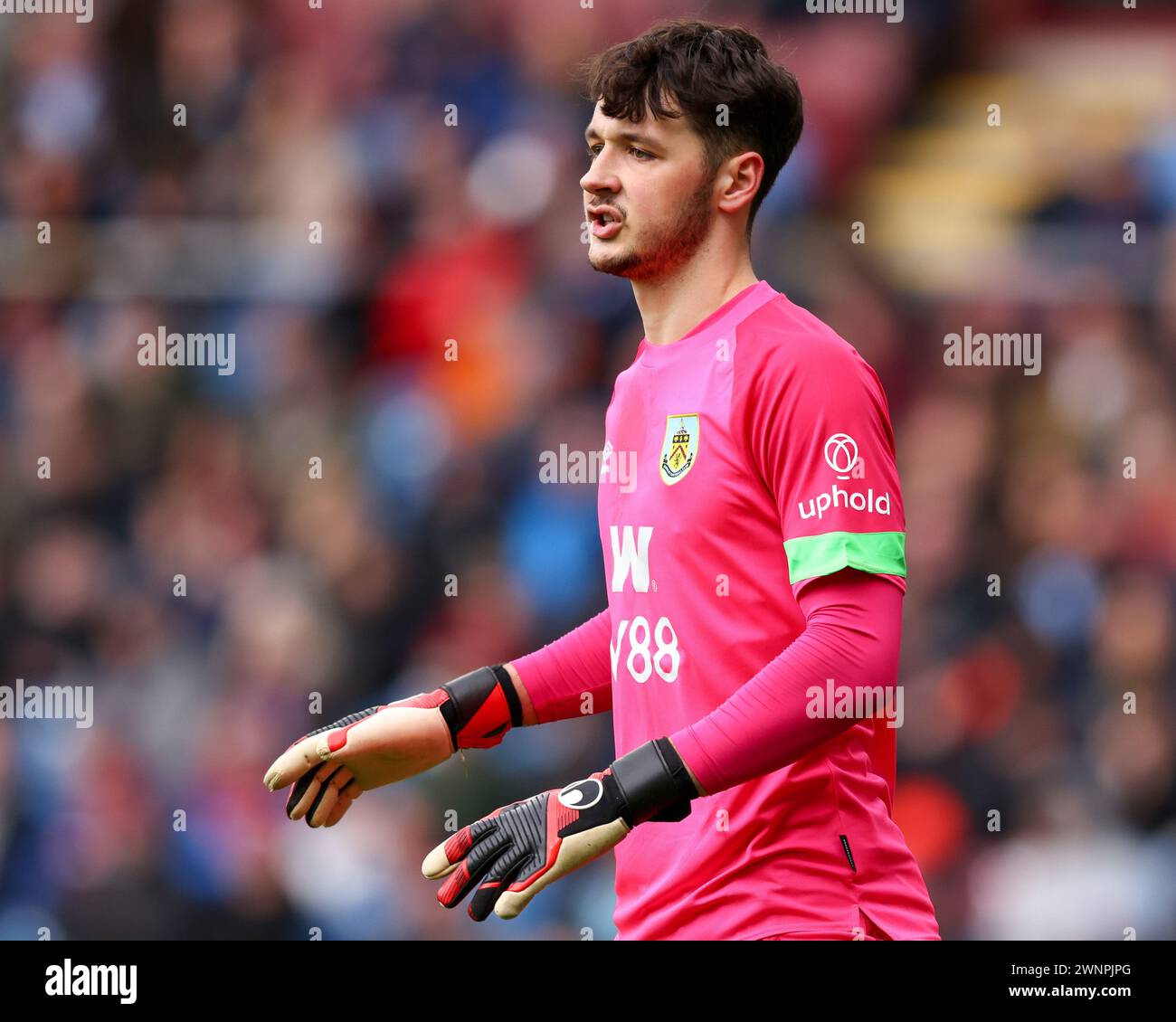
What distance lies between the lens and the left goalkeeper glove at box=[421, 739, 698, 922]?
2.53 metres

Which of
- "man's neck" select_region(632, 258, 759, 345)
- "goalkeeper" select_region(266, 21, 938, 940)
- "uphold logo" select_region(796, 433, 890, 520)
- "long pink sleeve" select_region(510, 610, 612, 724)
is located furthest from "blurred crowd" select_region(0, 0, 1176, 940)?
"uphold logo" select_region(796, 433, 890, 520)

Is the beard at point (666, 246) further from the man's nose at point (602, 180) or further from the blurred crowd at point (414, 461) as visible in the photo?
the blurred crowd at point (414, 461)

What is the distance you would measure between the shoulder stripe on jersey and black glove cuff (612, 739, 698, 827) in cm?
37

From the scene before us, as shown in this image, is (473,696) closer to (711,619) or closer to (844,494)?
(711,619)

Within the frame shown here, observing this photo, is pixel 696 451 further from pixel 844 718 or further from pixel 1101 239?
pixel 1101 239

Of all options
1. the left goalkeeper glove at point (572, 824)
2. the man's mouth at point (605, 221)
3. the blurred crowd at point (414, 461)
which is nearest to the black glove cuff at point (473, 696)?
the left goalkeeper glove at point (572, 824)

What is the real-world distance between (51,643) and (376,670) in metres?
1.34

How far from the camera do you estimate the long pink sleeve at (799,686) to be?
2.55 metres

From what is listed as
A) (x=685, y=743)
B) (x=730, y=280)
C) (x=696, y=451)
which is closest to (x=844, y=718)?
(x=685, y=743)

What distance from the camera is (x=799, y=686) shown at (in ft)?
8.42

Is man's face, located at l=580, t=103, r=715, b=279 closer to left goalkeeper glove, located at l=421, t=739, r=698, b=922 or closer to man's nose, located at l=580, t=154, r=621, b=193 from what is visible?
man's nose, located at l=580, t=154, r=621, b=193

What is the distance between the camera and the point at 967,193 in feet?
22.1

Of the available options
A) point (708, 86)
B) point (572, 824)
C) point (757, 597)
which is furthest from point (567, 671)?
point (708, 86)

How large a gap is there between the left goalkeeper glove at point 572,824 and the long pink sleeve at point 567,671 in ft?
1.94
